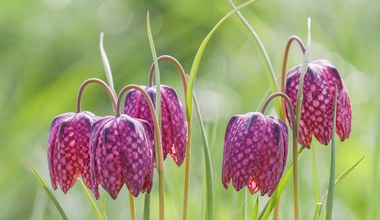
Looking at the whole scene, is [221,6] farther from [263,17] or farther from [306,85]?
[306,85]

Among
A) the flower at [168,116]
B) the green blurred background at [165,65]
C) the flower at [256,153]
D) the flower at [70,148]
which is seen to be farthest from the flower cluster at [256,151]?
the green blurred background at [165,65]

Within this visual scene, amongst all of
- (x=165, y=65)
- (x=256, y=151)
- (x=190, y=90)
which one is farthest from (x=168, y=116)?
(x=165, y=65)

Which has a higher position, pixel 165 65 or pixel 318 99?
pixel 318 99

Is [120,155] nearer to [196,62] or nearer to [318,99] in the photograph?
[196,62]

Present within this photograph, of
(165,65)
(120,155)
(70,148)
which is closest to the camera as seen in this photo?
(120,155)

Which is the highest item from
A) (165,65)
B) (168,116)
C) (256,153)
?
(168,116)

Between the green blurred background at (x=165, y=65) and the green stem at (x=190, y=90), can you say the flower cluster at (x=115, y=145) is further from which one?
the green blurred background at (x=165, y=65)

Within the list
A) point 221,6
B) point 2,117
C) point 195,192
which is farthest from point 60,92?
point 221,6
